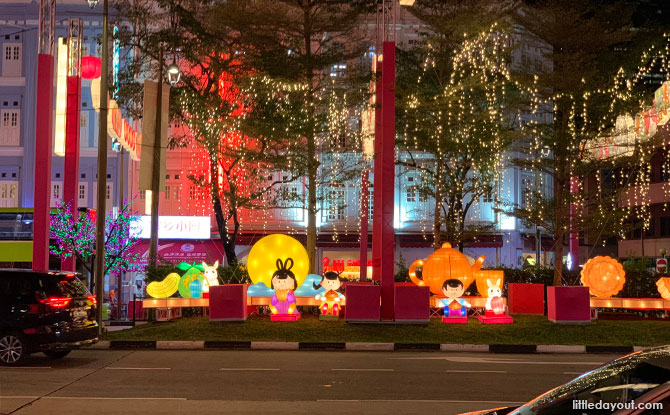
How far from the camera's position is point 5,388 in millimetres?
10203

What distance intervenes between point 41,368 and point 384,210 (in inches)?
390

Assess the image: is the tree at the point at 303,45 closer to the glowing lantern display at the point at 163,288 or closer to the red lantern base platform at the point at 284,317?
the glowing lantern display at the point at 163,288

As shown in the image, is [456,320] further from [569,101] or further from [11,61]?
[11,61]

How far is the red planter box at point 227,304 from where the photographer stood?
19.3m

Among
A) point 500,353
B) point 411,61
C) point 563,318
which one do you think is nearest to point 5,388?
point 500,353

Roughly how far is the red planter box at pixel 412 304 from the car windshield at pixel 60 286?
8385 mm

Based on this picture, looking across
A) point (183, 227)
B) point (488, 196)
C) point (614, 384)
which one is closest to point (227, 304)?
point (614, 384)

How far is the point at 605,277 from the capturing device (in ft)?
72.0

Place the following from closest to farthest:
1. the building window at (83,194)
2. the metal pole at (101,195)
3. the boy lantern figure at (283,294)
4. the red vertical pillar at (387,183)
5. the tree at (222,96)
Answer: the metal pole at (101,195) → the red vertical pillar at (387,183) → the boy lantern figure at (283,294) → the tree at (222,96) → the building window at (83,194)

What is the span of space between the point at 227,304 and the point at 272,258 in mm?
3067

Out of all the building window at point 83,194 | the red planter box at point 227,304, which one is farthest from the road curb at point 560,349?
the building window at point 83,194

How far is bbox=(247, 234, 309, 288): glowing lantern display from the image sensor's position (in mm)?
22094

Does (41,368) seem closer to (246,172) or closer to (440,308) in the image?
(440,308)

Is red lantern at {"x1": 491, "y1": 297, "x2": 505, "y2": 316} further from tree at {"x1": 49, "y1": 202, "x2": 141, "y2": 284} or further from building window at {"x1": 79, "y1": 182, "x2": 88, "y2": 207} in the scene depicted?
building window at {"x1": 79, "y1": 182, "x2": 88, "y2": 207}
